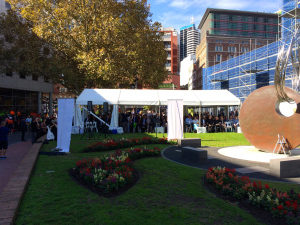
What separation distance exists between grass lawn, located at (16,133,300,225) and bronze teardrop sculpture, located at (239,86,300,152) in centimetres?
422

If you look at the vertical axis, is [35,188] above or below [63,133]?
below

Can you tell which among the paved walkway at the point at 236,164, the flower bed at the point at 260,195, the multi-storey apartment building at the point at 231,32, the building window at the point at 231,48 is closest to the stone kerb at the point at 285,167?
the paved walkway at the point at 236,164

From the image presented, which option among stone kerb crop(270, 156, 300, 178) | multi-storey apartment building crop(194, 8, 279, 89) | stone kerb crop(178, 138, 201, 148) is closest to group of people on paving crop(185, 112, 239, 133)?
stone kerb crop(178, 138, 201, 148)

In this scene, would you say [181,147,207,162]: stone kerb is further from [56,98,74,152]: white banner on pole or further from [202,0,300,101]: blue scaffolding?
[202,0,300,101]: blue scaffolding

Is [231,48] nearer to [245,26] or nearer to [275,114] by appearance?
[245,26]

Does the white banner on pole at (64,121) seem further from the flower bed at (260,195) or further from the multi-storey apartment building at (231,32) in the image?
the multi-storey apartment building at (231,32)

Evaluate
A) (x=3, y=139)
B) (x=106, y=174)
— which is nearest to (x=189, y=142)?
(x=106, y=174)

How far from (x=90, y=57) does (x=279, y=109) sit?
701 inches

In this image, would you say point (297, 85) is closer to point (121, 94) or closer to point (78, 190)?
point (78, 190)

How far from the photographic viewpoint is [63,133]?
12.0m

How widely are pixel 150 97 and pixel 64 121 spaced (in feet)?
37.5

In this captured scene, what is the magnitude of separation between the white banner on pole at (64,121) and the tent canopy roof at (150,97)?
9102mm

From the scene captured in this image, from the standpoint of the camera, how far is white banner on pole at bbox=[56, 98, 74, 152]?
1177 cm

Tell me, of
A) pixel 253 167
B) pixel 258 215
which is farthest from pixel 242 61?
pixel 258 215
